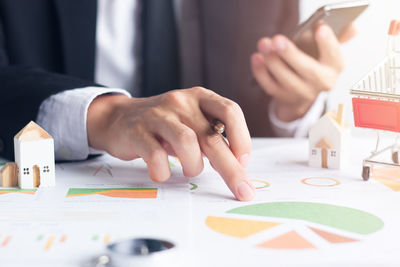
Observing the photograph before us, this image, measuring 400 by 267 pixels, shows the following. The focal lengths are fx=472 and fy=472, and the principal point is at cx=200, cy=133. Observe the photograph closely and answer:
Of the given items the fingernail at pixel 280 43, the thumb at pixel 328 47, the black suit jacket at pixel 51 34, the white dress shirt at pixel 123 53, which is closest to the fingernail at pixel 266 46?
the fingernail at pixel 280 43

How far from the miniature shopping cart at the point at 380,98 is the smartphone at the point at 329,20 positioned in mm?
212

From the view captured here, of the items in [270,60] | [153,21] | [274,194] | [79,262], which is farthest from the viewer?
[153,21]

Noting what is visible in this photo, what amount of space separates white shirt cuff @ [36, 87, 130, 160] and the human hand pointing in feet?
0.25

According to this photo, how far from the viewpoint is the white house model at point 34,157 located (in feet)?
2.02

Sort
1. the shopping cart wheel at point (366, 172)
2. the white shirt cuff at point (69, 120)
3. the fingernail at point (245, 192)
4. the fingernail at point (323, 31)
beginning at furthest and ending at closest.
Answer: the fingernail at point (323, 31)
the white shirt cuff at point (69, 120)
the shopping cart wheel at point (366, 172)
the fingernail at point (245, 192)

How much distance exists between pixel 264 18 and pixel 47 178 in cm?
101

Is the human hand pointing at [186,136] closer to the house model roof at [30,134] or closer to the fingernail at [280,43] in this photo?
the house model roof at [30,134]

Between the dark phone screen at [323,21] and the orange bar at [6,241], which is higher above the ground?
the dark phone screen at [323,21]

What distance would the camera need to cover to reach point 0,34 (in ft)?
4.12

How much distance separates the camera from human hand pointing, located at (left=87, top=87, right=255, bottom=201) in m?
0.62

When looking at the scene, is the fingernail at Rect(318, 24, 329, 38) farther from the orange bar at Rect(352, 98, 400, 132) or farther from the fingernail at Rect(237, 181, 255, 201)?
the fingernail at Rect(237, 181, 255, 201)

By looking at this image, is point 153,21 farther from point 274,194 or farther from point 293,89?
point 274,194

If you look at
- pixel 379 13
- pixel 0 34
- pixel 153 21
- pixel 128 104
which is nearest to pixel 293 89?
pixel 379 13

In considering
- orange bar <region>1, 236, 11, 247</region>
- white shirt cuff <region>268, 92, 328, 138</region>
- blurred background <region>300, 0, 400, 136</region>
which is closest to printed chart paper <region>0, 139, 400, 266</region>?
orange bar <region>1, 236, 11, 247</region>
